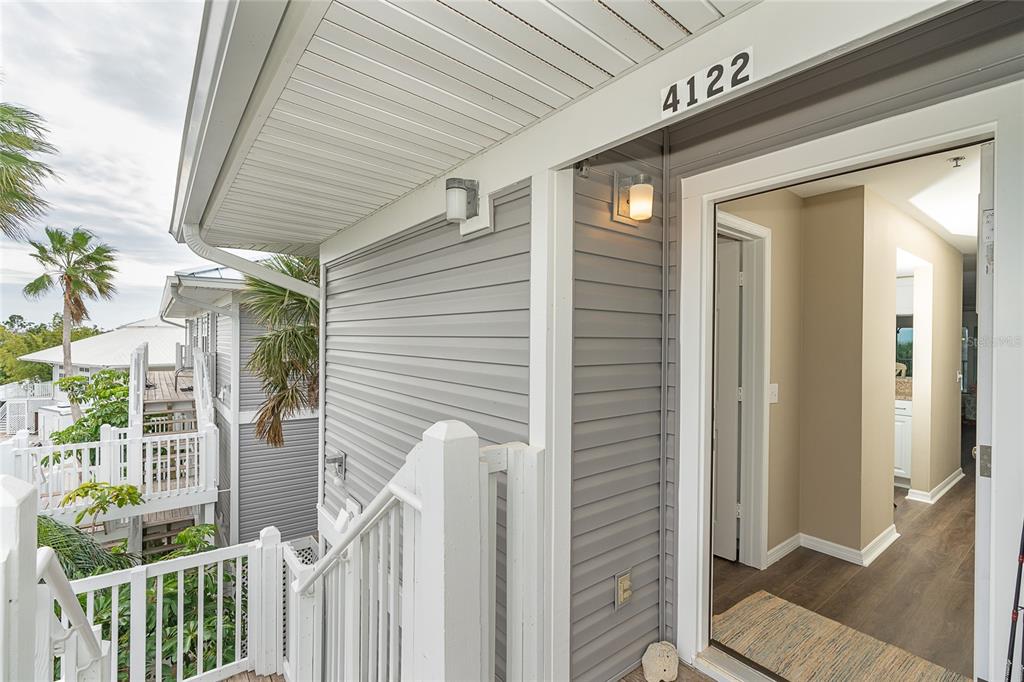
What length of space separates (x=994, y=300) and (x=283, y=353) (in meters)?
5.08

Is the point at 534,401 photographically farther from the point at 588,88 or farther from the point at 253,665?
the point at 253,665

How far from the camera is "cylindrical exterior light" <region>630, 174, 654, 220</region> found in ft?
6.44

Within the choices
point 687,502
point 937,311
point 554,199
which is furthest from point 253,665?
point 937,311

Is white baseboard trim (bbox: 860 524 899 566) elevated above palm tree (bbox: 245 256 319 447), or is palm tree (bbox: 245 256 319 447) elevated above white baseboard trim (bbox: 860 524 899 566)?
palm tree (bbox: 245 256 319 447)

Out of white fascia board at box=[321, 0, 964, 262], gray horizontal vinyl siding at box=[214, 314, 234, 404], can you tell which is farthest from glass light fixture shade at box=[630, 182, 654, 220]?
gray horizontal vinyl siding at box=[214, 314, 234, 404]

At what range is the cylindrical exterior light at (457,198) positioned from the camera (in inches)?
87.8

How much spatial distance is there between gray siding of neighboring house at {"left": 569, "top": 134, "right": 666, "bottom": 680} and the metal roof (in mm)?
13585

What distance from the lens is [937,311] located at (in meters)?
4.29

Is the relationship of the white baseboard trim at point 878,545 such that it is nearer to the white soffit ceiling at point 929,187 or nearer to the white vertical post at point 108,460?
the white soffit ceiling at point 929,187

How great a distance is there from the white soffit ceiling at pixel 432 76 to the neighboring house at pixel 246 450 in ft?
16.4

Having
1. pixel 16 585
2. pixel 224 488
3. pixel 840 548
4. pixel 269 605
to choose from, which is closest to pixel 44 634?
pixel 16 585

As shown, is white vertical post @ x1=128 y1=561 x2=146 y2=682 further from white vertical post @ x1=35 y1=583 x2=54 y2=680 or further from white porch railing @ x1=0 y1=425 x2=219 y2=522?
white porch railing @ x1=0 y1=425 x2=219 y2=522

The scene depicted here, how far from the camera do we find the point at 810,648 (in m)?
2.24

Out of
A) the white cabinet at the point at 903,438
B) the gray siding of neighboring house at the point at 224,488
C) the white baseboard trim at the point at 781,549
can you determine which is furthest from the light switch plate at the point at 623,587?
the gray siding of neighboring house at the point at 224,488
